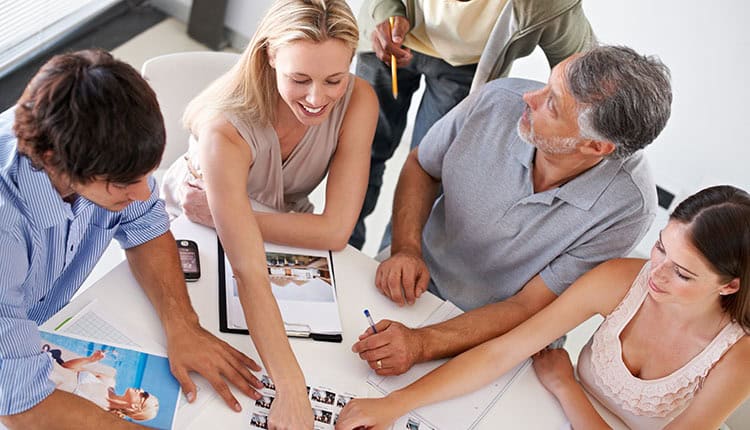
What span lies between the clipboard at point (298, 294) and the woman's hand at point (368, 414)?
0.18 m

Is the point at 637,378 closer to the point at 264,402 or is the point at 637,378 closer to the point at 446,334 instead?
the point at 446,334

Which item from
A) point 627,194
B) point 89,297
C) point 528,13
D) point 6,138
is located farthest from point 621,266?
point 6,138

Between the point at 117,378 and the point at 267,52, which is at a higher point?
the point at 267,52

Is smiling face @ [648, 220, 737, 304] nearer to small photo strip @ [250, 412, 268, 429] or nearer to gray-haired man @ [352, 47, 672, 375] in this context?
gray-haired man @ [352, 47, 672, 375]

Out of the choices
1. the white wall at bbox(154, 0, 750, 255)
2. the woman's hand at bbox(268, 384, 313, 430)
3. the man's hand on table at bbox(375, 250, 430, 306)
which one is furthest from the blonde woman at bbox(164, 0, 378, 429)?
the white wall at bbox(154, 0, 750, 255)

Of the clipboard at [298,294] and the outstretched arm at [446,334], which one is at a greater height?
the outstretched arm at [446,334]

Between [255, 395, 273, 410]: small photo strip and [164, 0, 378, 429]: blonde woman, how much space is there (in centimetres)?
3

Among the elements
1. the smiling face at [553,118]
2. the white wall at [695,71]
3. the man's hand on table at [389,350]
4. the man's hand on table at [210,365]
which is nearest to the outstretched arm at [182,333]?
the man's hand on table at [210,365]

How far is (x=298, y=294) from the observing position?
1732 millimetres

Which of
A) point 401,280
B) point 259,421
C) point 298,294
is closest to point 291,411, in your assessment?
point 259,421

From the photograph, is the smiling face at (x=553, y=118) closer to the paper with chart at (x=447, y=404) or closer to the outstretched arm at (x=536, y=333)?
the outstretched arm at (x=536, y=333)

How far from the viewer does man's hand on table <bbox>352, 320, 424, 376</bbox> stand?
162cm

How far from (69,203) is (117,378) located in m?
0.33

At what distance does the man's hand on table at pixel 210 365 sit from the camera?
4.93 ft
